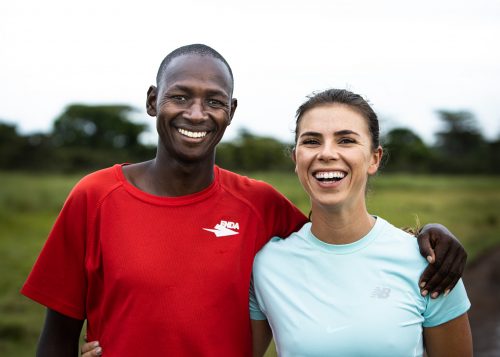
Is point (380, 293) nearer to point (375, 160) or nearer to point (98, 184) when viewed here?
point (375, 160)

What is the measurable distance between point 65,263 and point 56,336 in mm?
363

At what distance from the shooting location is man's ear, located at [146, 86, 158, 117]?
3.04m

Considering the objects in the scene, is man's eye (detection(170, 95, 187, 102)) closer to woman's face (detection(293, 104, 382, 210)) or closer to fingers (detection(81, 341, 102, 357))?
woman's face (detection(293, 104, 382, 210))

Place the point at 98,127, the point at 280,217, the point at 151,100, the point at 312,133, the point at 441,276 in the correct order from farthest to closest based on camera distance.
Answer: the point at 98,127 → the point at 280,217 → the point at 151,100 → the point at 312,133 → the point at 441,276

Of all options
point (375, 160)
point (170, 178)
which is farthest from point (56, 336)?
point (375, 160)

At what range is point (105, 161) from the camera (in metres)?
30.3

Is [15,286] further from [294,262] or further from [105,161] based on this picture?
[105,161]

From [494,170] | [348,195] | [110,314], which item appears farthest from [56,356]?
[494,170]

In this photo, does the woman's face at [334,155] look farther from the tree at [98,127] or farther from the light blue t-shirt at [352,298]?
the tree at [98,127]

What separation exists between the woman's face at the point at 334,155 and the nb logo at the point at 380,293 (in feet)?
1.32

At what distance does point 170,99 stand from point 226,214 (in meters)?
0.60

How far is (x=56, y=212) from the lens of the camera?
17.8 meters

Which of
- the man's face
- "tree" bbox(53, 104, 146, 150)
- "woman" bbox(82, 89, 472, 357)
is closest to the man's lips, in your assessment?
the man's face

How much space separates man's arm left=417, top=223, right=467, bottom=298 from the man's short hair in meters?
1.19
